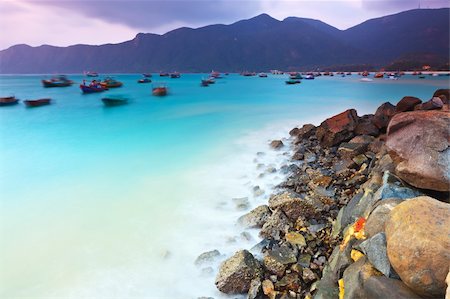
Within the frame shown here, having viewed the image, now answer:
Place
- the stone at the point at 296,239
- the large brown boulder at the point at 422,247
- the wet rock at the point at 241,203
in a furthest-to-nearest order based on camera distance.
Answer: the wet rock at the point at 241,203
the stone at the point at 296,239
the large brown boulder at the point at 422,247

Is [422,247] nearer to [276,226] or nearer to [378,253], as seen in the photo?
[378,253]

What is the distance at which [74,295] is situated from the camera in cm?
534

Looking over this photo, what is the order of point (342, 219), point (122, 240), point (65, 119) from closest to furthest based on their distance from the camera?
point (342, 219) → point (122, 240) → point (65, 119)

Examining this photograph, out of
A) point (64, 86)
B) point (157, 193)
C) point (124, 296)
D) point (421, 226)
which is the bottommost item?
point (124, 296)

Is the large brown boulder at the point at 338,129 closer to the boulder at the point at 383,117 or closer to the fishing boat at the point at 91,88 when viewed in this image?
the boulder at the point at 383,117

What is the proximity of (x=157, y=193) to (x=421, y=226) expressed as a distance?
7.77m

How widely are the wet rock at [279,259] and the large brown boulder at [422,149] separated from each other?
2457 millimetres

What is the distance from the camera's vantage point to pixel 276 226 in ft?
20.7

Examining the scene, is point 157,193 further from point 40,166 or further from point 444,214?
point 444,214

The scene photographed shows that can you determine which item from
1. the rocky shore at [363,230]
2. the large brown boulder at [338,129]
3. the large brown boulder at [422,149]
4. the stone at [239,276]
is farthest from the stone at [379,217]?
the large brown boulder at [338,129]

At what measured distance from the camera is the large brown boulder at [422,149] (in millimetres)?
4594

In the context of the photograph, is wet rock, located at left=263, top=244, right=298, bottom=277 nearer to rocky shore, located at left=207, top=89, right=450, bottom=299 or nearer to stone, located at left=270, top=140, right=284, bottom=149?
rocky shore, located at left=207, top=89, right=450, bottom=299

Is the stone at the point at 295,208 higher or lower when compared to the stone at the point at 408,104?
lower

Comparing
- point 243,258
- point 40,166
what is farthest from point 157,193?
point 40,166
